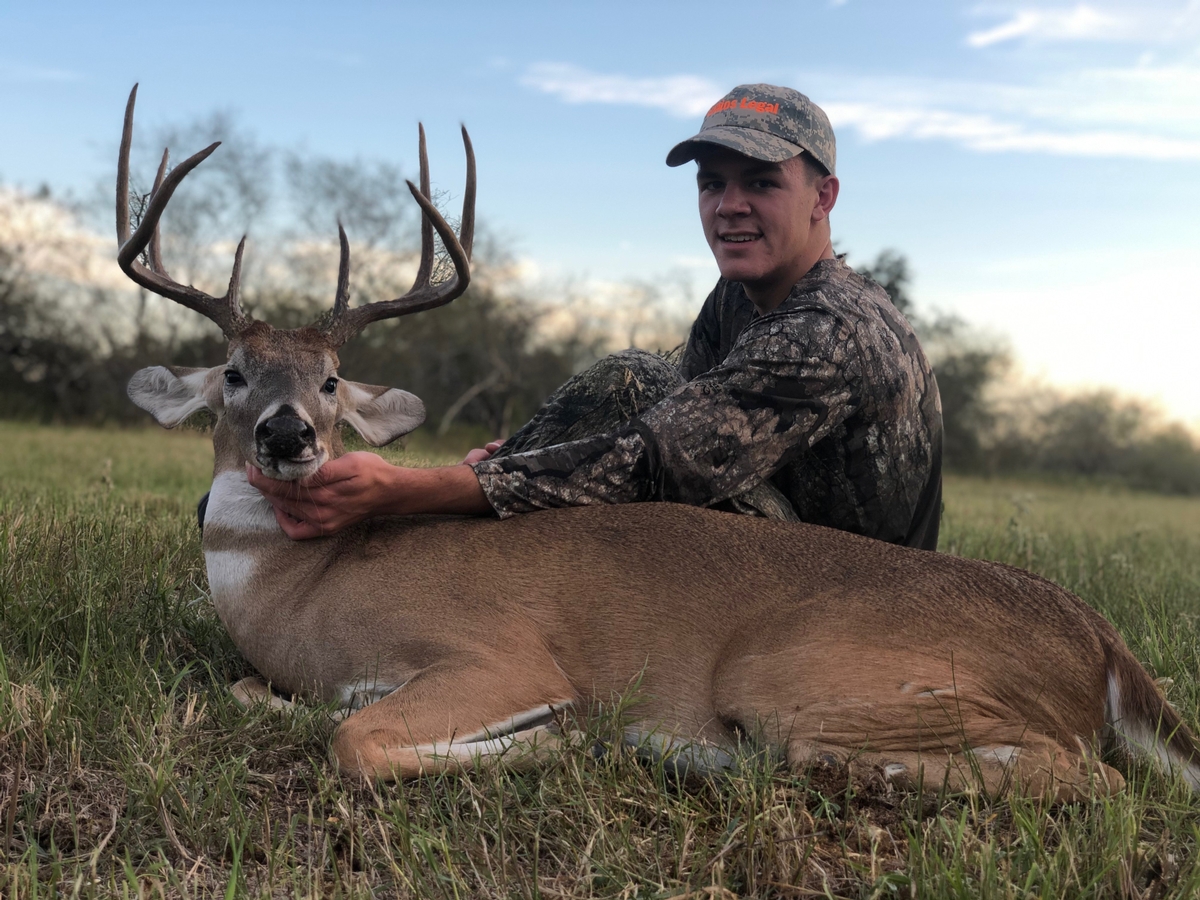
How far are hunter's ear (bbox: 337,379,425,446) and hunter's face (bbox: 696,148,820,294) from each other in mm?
1359

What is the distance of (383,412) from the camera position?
4172mm

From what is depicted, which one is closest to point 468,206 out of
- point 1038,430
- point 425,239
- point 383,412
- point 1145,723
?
point 425,239

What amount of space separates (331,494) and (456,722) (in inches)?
34.3

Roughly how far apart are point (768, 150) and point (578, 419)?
1.37 meters

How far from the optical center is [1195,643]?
4.34m

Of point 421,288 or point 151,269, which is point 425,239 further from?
point 151,269

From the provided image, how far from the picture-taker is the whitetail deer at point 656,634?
2824mm

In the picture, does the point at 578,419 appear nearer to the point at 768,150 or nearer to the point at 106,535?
the point at 768,150

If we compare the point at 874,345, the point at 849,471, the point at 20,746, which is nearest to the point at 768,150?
the point at 874,345

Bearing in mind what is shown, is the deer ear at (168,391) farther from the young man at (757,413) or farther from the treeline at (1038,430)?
the treeline at (1038,430)

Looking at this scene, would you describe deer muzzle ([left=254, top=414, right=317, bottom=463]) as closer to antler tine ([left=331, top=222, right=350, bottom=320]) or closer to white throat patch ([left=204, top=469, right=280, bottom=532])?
white throat patch ([left=204, top=469, right=280, bottom=532])

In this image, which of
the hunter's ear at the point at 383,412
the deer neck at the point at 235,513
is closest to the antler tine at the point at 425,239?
the hunter's ear at the point at 383,412

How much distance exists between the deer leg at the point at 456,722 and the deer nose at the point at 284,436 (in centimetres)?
82

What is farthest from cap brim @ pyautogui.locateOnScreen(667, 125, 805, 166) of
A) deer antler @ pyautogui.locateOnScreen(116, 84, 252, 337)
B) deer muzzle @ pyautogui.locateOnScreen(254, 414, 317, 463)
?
deer muzzle @ pyautogui.locateOnScreen(254, 414, 317, 463)
